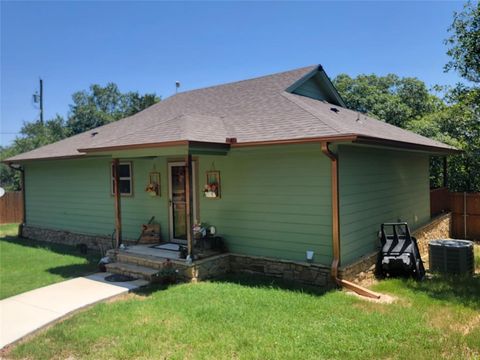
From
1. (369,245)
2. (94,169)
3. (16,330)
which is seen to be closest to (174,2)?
(94,169)

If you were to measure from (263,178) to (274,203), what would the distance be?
1.79 feet

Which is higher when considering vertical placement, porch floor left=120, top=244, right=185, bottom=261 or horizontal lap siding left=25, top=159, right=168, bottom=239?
horizontal lap siding left=25, top=159, right=168, bottom=239

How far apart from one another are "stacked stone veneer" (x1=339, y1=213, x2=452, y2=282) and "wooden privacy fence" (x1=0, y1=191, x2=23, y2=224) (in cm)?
1678

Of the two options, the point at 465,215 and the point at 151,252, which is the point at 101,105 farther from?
the point at 465,215

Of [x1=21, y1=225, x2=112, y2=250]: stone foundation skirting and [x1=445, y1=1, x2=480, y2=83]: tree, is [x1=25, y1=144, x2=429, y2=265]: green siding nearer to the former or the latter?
[x1=21, y1=225, x2=112, y2=250]: stone foundation skirting

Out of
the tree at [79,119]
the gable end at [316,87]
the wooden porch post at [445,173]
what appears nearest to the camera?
the gable end at [316,87]

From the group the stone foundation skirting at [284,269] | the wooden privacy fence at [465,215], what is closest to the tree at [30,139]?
the stone foundation skirting at [284,269]

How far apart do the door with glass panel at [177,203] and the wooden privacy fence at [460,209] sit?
8625 mm

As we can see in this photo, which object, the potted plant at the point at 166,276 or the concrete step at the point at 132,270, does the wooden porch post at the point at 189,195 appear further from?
the concrete step at the point at 132,270

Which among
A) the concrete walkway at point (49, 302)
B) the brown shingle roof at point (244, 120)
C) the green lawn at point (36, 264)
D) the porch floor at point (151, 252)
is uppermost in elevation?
the brown shingle roof at point (244, 120)

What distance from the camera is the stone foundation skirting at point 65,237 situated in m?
10.5

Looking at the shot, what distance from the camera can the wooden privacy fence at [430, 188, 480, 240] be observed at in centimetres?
1245

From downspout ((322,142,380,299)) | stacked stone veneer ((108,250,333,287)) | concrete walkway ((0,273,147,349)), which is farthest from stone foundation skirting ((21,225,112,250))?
downspout ((322,142,380,299))

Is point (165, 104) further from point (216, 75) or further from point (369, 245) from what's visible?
point (216, 75)
